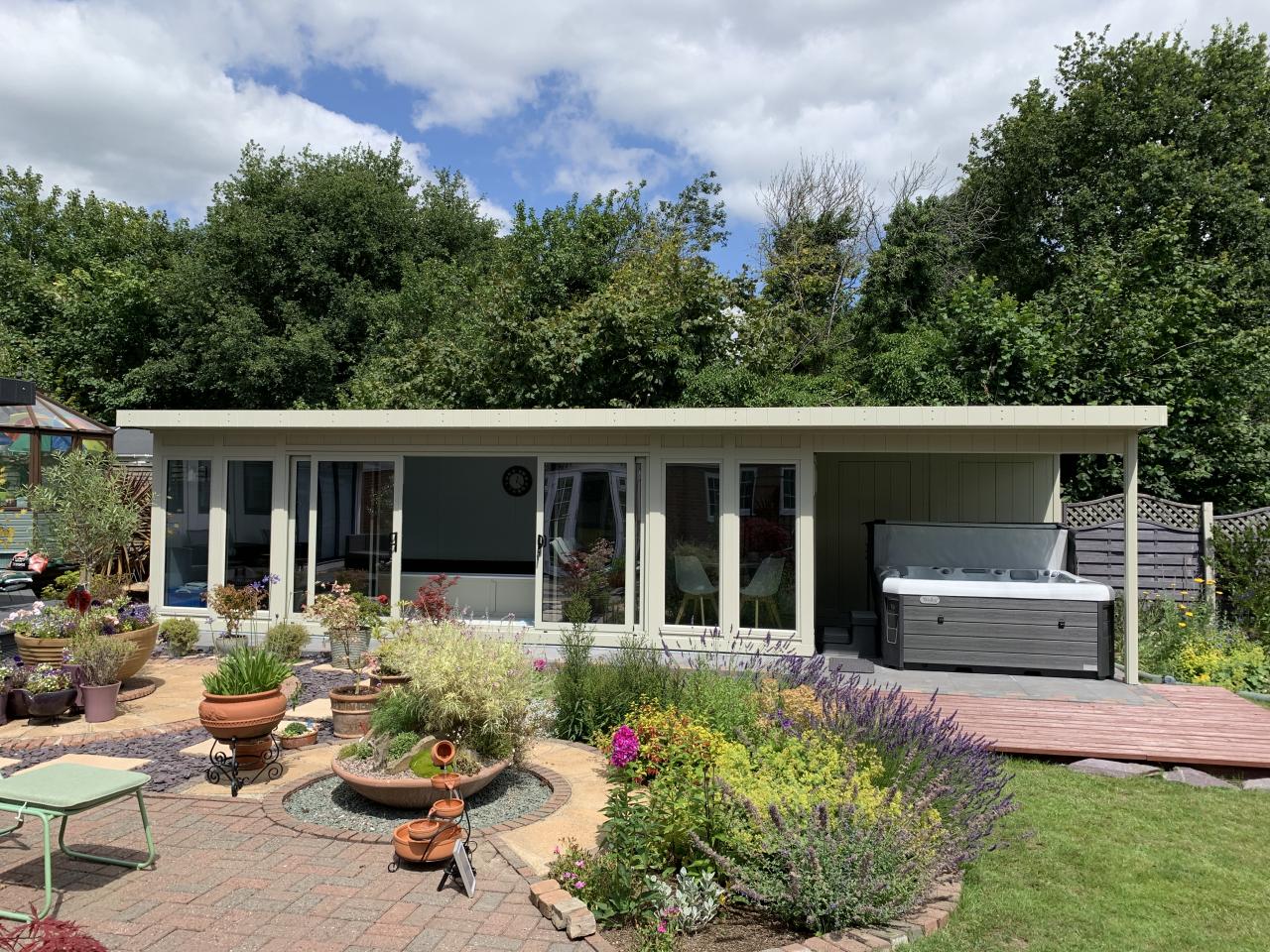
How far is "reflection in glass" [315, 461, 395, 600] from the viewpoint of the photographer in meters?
8.54

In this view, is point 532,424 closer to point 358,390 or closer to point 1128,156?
point 358,390

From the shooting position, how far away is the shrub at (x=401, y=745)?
4152 mm

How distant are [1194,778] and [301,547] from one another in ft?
25.5

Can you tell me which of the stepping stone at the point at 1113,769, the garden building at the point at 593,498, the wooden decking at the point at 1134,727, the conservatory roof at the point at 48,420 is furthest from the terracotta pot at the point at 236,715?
the conservatory roof at the point at 48,420

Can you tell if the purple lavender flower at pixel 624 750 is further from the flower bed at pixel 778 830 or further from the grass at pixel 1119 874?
the grass at pixel 1119 874

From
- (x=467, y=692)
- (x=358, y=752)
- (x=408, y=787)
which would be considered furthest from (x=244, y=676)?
(x=467, y=692)

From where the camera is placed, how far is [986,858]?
12.1 ft

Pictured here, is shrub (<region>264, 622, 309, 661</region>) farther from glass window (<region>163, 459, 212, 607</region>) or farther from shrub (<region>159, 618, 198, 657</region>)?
glass window (<region>163, 459, 212, 607</region>)

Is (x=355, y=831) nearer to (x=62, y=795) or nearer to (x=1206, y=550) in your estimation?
(x=62, y=795)

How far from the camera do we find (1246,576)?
318 inches

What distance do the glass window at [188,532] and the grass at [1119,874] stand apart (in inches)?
310

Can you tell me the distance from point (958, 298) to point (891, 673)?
714cm

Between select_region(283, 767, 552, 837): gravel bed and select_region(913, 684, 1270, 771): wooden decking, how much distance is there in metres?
2.96

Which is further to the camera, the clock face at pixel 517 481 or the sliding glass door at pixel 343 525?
the clock face at pixel 517 481
